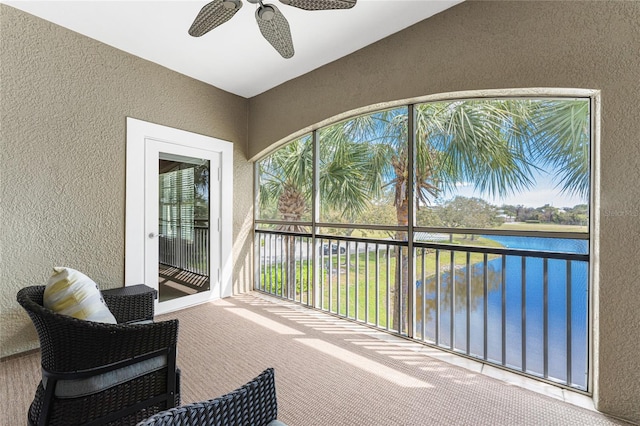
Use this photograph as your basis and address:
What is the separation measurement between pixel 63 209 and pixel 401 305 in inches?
125

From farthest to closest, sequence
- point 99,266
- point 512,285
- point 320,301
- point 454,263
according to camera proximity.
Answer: point 320,301, point 99,266, point 454,263, point 512,285

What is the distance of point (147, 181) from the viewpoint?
3.13m

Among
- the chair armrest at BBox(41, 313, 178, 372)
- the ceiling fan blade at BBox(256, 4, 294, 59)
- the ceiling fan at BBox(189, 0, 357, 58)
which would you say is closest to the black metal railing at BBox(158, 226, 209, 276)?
the chair armrest at BBox(41, 313, 178, 372)

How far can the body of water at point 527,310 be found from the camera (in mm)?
2012

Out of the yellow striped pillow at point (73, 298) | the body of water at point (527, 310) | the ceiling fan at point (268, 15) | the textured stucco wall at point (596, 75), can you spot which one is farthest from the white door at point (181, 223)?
the body of water at point (527, 310)

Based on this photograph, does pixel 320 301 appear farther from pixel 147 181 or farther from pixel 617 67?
pixel 617 67

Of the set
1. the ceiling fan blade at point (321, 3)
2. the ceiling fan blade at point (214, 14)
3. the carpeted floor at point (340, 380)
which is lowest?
the carpeted floor at point (340, 380)

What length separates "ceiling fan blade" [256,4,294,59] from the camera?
1.70m

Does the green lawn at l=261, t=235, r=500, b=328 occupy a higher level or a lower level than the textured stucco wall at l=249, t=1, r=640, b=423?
lower

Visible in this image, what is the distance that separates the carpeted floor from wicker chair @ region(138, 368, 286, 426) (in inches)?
40.4

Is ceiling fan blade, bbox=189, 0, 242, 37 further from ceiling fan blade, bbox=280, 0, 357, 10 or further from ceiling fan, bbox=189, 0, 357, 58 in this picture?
ceiling fan blade, bbox=280, 0, 357, 10

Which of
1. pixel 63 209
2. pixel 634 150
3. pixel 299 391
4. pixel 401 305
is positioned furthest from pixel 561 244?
pixel 63 209

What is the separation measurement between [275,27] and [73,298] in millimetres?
1896

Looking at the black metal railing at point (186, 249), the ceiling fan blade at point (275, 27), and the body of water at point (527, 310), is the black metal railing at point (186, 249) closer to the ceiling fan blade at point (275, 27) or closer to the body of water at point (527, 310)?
the ceiling fan blade at point (275, 27)
